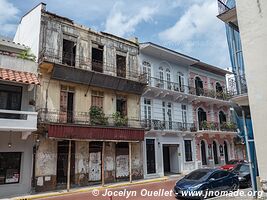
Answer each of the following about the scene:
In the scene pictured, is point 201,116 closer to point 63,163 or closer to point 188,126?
point 188,126

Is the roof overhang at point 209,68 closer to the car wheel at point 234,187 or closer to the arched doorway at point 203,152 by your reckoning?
the arched doorway at point 203,152

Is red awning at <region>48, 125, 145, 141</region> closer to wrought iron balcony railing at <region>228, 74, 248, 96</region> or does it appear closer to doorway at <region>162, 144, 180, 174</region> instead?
doorway at <region>162, 144, 180, 174</region>

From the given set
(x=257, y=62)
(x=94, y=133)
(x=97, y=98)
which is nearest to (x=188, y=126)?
(x=97, y=98)

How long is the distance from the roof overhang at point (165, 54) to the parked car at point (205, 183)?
39.8 ft

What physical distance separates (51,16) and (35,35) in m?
1.71

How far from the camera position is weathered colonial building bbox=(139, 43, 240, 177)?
20609mm

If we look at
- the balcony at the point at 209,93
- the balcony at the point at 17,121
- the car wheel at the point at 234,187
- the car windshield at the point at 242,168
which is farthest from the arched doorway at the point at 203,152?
the balcony at the point at 17,121

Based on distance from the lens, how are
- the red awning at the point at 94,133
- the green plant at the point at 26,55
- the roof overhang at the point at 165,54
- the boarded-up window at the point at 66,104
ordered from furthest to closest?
the roof overhang at the point at 165,54 < the boarded-up window at the point at 66,104 < the green plant at the point at 26,55 < the red awning at the point at 94,133

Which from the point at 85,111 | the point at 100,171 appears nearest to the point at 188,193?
the point at 100,171

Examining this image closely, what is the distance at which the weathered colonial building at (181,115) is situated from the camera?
2061 centimetres

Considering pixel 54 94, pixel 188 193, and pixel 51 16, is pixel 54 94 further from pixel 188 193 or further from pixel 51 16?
pixel 188 193

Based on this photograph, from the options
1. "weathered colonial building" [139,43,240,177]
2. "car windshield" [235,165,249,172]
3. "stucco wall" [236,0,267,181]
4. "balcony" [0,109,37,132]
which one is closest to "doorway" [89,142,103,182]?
"weathered colonial building" [139,43,240,177]

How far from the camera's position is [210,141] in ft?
82.2

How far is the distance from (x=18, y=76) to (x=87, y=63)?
5.30 metres
